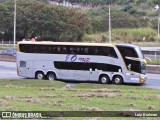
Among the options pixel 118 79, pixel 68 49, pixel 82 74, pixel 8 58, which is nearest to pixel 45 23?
pixel 8 58

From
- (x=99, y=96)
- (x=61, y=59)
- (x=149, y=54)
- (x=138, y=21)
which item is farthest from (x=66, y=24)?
(x=99, y=96)

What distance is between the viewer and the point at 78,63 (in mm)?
32469

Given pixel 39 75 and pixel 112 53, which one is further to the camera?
pixel 39 75

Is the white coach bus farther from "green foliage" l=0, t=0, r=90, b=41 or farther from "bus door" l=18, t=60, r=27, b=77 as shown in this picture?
"green foliage" l=0, t=0, r=90, b=41

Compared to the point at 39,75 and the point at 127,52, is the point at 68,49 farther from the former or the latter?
the point at 127,52

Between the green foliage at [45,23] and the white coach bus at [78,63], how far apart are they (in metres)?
46.6

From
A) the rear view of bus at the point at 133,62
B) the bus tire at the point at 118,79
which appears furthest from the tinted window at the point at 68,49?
the bus tire at the point at 118,79

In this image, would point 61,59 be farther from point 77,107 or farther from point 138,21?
point 138,21

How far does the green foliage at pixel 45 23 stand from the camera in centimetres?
8025

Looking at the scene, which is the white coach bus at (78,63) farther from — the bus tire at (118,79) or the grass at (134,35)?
the grass at (134,35)

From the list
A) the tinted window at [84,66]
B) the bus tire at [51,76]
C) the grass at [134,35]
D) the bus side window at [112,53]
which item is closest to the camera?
the bus side window at [112,53]

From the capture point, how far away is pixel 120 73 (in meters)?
31.6

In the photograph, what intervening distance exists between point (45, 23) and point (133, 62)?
164ft

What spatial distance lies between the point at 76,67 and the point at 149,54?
22.9 m
